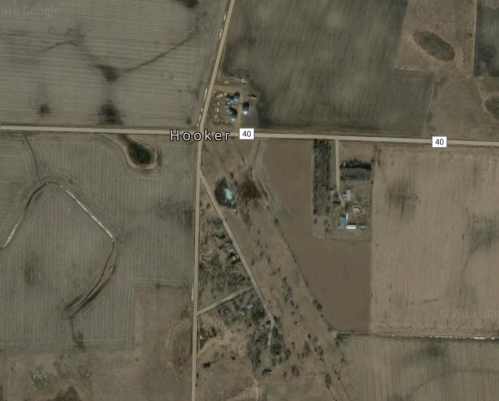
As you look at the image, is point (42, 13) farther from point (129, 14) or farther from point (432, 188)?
point (432, 188)

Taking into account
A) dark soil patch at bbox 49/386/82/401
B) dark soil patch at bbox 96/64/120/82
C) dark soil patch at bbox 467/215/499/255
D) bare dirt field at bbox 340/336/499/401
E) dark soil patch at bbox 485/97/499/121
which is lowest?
dark soil patch at bbox 49/386/82/401

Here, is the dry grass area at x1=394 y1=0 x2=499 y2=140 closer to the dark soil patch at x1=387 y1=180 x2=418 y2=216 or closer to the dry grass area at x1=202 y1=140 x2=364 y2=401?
the dark soil patch at x1=387 y1=180 x2=418 y2=216

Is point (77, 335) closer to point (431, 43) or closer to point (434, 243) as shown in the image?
point (434, 243)

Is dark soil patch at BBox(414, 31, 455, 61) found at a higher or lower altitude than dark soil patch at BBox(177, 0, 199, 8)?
lower

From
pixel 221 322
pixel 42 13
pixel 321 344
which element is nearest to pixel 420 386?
pixel 321 344

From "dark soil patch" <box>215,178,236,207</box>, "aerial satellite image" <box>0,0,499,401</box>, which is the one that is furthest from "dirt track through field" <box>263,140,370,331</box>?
"dark soil patch" <box>215,178,236,207</box>

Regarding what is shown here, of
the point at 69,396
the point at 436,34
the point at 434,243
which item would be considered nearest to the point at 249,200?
the point at 434,243
